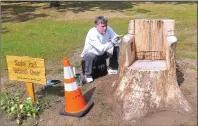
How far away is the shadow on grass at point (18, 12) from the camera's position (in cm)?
1479

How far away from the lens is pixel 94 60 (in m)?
5.78

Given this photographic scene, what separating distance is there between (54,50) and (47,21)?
537 centimetres

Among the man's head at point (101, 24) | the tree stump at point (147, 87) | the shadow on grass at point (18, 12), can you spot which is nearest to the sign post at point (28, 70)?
the tree stump at point (147, 87)

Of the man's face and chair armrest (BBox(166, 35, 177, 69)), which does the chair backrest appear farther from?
chair armrest (BBox(166, 35, 177, 69))

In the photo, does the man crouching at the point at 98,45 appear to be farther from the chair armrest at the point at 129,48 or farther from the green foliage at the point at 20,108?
the green foliage at the point at 20,108

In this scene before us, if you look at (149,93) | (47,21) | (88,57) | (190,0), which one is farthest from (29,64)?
(190,0)

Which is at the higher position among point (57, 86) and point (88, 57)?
point (88, 57)

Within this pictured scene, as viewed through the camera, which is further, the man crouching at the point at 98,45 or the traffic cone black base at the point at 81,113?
the man crouching at the point at 98,45

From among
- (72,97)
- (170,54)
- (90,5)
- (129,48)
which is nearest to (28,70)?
(72,97)

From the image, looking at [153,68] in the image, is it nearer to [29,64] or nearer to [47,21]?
[29,64]

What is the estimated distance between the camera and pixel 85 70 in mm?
5852

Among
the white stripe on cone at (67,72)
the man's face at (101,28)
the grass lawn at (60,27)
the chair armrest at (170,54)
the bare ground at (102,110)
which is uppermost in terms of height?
the man's face at (101,28)

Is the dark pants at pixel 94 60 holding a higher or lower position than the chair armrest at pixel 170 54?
lower

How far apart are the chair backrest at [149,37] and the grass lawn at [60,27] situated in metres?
2.37
